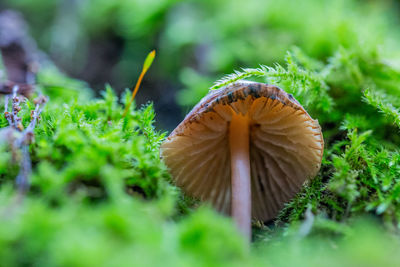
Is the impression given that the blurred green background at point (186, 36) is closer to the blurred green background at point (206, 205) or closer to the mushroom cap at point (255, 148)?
the blurred green background at point (206, 205)

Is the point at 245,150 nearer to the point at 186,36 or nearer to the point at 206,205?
the point at 206,205

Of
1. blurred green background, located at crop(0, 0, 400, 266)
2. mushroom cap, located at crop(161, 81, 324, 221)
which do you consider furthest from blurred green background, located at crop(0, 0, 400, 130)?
mushroom cap, located at crop(161, 81, 324, 221)

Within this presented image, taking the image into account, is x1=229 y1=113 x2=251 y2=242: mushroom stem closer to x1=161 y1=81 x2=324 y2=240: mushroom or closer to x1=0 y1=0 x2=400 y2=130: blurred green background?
x1=161 y1=81 x2=324 y2=240: mushroom

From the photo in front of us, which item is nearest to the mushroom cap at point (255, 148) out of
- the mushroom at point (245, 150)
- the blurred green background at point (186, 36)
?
the mushroom at point (245, 150)

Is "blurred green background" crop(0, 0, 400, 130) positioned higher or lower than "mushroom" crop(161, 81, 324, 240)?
higher

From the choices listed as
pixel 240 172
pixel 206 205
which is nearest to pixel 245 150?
pixel 240 172
